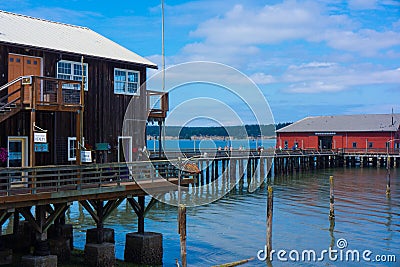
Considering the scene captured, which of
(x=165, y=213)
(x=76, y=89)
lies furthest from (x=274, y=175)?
(x=76, y=89)

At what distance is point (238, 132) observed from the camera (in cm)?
4138

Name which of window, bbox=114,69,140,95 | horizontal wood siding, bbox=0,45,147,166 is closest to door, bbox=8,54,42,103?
horizontal wood siding, bbox=0,45,147,166

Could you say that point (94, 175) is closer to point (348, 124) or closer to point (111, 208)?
point (111, 208)

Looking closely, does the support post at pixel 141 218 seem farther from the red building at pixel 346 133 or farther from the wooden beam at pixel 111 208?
the red building at pixel 346 133

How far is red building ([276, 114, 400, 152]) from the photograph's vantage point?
7512cm

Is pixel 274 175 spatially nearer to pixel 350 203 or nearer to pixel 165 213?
pixel 350 203

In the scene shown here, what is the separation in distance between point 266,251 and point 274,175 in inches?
1470

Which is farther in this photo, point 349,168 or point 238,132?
point 349,168

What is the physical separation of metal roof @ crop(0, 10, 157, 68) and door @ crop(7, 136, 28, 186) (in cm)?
357

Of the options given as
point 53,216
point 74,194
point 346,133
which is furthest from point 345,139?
point 53,216

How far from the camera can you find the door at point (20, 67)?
19344 millimetres

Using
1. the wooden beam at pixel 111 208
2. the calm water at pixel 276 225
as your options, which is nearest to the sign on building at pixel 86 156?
the wooden beam at pixel 111 208

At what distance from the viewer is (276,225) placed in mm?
29016

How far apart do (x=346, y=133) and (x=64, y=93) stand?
209 ft
